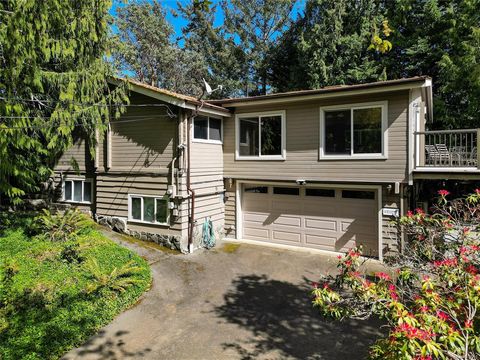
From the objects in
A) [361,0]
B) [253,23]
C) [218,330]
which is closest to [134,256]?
[218,330]

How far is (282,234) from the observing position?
1109 centimetres

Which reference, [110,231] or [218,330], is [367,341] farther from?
[110,231]

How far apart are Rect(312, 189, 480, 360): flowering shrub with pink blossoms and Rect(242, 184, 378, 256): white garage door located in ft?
18.5

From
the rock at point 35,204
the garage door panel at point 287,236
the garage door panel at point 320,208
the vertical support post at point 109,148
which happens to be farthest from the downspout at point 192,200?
the rock at point 35,204

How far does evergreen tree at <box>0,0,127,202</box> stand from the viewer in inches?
276

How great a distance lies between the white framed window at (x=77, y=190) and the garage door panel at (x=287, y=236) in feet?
23.4

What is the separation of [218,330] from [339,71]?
17.4 metres

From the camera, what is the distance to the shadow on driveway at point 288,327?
16.5 ft

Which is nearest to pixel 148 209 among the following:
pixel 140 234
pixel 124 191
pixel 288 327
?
pixel 140 234

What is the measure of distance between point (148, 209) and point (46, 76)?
4.79 metres

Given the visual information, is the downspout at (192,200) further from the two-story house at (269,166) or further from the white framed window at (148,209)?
the white framed window at (148,209)

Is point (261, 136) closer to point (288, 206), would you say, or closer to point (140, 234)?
A: point (288, 206)

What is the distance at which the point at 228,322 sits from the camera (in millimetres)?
5926


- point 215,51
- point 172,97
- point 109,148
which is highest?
point 215,51
